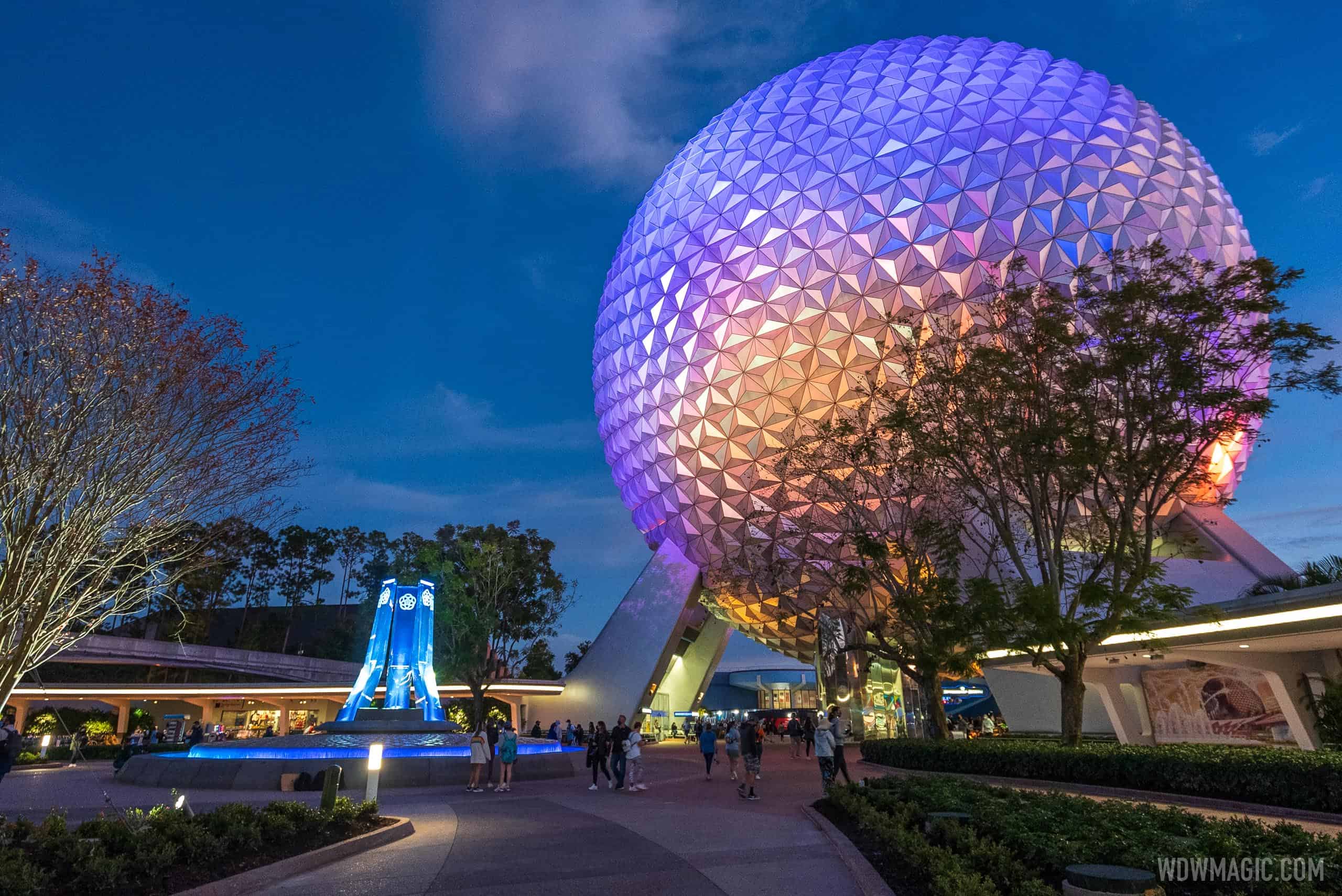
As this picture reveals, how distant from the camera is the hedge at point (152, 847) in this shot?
5777 millimetres

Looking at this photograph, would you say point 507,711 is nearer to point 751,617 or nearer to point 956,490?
point 751,617

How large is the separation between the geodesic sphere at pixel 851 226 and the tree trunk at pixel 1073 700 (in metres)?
10.1

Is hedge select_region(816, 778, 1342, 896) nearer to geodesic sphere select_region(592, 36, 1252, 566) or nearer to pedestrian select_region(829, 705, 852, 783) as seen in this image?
pedestrian select_region(829, 705, 852, 783)

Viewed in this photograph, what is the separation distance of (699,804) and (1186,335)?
11.5 metres

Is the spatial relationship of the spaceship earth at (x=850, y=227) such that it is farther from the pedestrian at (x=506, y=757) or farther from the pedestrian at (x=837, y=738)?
the pedestrian at (x=506, y=757)

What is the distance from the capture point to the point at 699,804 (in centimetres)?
1245

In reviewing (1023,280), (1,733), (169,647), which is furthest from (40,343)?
(169,647)

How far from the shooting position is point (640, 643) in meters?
30.9

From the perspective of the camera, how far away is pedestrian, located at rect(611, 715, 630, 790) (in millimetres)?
15328

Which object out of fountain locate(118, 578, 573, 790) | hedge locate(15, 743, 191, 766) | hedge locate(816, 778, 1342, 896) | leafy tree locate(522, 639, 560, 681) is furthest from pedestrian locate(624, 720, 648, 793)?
leafy tree locate(522, 639, 560, 681)

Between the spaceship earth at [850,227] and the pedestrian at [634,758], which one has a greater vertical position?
the spaceship earth at [850,227]

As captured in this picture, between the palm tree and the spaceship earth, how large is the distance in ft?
13.3

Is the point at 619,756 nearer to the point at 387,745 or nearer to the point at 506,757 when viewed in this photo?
the point at 506,757

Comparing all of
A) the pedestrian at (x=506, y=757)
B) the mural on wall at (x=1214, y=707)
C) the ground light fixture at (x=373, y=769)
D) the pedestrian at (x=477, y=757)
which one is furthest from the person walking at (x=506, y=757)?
the mural on wall at (x=1214, y=707)
